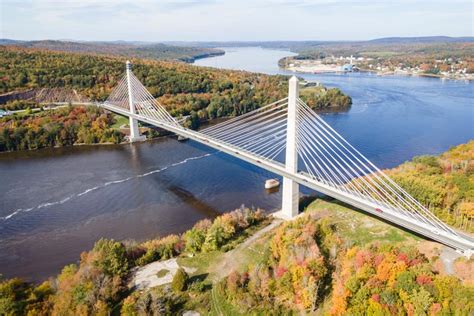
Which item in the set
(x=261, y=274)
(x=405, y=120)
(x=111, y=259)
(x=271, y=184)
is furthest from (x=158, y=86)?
(x=261, y=274)

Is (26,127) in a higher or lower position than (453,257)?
higher

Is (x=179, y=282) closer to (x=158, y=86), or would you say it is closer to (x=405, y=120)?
(x=405, y=120)

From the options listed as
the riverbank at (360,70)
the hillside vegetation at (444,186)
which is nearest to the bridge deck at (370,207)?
the hillside vegetation at (444,186)

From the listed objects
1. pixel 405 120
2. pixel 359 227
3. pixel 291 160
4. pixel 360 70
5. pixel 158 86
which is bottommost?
pixel 359 227

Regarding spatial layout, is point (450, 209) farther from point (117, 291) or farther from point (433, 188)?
point (117, 291)

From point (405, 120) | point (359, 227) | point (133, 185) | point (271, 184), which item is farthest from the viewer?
point (405, 120)

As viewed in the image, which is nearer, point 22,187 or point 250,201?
point 250,201

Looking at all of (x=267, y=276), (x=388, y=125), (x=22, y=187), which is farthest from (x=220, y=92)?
(x=267, y=276)

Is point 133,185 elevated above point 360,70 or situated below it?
below
